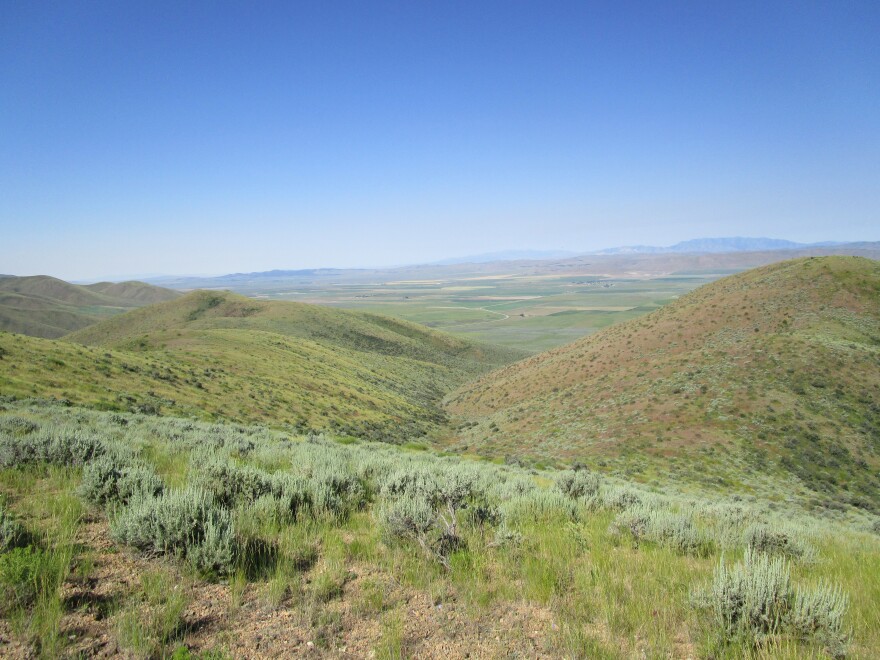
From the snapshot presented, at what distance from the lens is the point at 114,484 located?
534cm

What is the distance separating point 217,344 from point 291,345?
12.8 meters

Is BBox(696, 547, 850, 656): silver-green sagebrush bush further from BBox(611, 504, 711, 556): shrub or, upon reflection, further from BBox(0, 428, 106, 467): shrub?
BBox(0, 428, 106, 467): shrub

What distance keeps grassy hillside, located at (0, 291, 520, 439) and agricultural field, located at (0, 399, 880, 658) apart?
20.3 m

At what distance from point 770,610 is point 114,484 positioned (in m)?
7.19

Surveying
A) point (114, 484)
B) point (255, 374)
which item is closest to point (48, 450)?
point (114, 484)

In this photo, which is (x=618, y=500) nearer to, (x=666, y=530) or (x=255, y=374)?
(x=666, y=530)

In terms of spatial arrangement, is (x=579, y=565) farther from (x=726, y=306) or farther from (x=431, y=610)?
(x=726, y=306)

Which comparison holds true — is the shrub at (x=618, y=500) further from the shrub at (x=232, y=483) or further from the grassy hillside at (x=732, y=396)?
the grassy hillside at (x=732, y=396)

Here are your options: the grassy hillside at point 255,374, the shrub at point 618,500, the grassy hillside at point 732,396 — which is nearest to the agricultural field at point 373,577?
the shrub at point 618,500

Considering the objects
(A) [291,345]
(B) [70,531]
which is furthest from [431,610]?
(A) [291,345]

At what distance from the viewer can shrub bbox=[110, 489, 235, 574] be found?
4047 mm

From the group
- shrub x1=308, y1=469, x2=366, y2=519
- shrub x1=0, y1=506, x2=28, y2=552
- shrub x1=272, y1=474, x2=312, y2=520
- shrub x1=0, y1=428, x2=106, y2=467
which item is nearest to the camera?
shrub x1=0, y1=506, x2=28, y2=552

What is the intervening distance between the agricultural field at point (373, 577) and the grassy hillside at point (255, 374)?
2031 centimetres

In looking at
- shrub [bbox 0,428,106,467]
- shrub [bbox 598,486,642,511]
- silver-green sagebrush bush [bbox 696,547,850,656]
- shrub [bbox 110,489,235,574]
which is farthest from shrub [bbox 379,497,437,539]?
shrub [bbox 0,428,106,467]
